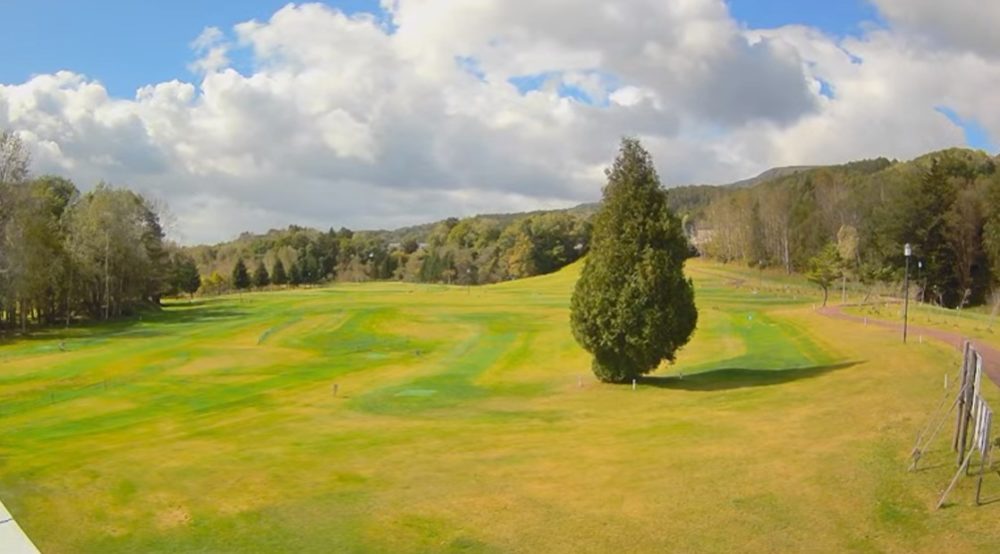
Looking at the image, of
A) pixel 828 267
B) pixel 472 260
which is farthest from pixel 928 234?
pixel 472 260

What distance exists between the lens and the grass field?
1526cm

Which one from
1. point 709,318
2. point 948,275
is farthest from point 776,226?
point 709,318

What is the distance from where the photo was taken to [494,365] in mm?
45906

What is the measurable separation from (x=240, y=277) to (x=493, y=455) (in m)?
153

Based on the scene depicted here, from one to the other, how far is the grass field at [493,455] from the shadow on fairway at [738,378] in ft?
→ 0.80

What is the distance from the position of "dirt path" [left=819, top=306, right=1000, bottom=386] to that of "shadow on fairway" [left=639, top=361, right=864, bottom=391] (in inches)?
197

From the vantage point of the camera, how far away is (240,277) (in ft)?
545

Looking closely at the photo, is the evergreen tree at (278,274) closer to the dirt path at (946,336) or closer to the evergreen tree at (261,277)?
the evergreen tree at (261,277)

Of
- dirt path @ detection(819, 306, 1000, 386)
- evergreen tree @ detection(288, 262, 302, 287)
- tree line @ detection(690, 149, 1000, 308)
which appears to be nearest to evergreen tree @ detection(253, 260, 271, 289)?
evergreen tree @ detection(288, 262, 302, 287)

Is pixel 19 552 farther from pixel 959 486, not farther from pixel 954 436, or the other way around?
pixel 954 436

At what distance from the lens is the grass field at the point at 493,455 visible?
601 inches

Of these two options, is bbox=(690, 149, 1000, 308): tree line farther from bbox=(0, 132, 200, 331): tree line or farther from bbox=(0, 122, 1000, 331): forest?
bbox=(0, 132, 200, 331): tree line

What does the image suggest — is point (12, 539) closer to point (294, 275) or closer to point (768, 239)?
point (768, 239)

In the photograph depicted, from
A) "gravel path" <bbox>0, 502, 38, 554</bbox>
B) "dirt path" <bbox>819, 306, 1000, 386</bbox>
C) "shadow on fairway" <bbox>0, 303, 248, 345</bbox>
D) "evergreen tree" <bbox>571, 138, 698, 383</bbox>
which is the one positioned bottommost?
"gravel path" <bbox>0, 502, 38, 554</bbox>
